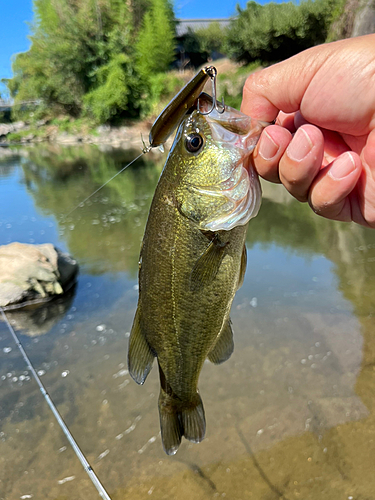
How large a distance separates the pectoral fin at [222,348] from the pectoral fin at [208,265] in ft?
1.33

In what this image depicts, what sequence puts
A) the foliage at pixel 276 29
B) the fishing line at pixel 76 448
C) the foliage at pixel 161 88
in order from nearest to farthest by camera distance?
the fishing line at pixel 76 448 < the foliage at pixel 276 29 < the foliage at pixel 161 88

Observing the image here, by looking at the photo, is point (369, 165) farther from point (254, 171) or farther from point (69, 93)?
point (69, 93)

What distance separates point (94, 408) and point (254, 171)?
2956 millimetres

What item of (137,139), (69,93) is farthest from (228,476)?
(69,93)

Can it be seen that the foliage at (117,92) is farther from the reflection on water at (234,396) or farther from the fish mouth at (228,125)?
the fish mouth at (228,125)

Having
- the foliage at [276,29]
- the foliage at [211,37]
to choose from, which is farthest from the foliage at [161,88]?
the foliage at [211,37]

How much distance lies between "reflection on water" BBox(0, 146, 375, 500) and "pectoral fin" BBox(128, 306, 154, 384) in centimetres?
164

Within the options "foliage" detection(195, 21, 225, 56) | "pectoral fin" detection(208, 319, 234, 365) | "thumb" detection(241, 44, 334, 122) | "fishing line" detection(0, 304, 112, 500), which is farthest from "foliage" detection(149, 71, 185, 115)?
"pectoral fin" detection(208, 319, 234, 365)

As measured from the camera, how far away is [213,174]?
149 centimetres

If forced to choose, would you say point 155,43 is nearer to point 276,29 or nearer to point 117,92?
point 117,92

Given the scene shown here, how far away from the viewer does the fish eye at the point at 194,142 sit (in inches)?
57.5

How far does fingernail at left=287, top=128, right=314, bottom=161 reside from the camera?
1499mm

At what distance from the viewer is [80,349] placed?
420 centimetres

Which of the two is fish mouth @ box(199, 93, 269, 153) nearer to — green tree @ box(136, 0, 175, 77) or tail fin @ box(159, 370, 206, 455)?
tail fin @ box(159, 370, 206, 455)
